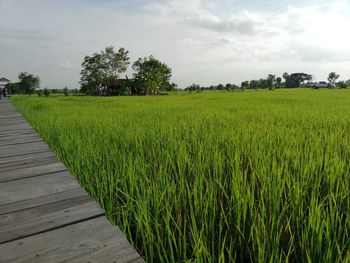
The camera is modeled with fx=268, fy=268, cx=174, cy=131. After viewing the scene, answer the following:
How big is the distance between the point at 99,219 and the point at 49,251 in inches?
10.3

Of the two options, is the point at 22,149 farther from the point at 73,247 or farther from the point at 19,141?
the point at 73,247

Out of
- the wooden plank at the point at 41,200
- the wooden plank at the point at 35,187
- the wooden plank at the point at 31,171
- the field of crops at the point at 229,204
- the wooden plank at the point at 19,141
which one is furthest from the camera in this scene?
the wooden plank at the point at 19,141

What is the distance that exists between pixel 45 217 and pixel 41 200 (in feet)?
0.81

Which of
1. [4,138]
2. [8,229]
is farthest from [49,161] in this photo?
[4,138]

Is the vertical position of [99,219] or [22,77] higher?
[22,77]

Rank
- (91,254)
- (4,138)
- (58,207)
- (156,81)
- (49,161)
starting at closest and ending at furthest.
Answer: (91,254) < (58,207) < (49,161) < (4,138) < (156,81)

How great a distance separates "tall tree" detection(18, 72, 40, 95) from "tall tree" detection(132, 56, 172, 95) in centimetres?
4248

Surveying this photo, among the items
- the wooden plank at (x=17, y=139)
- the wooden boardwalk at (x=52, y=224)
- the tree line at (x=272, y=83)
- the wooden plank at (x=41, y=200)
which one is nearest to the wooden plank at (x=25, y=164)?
the wooden boardwalk at (x=52, y=224)

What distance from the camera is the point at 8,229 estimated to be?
3.77ft

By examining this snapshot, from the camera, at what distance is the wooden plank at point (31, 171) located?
1.92m

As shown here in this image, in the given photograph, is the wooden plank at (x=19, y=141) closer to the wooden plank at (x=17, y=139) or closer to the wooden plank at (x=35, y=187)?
the wooden plank at (x=17, y=139)

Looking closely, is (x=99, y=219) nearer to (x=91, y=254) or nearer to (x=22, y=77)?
(x=91, y=254)

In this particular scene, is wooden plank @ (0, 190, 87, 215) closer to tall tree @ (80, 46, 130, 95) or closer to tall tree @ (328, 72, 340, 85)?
tall tree @ (80, 46, 130, 95)

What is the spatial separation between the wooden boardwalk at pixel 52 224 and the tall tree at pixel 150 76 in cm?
3915
